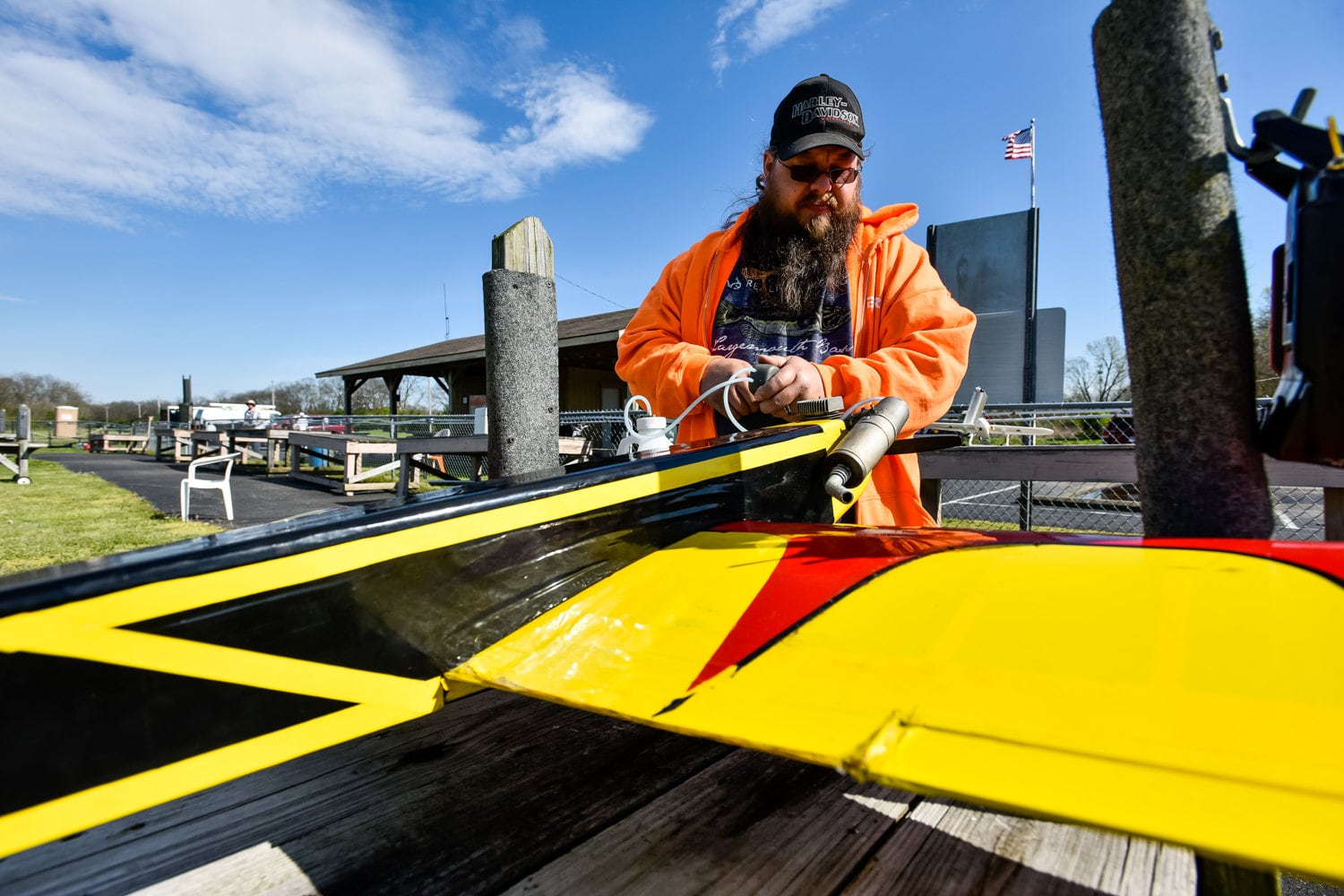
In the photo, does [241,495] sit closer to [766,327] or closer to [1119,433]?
[766,327]

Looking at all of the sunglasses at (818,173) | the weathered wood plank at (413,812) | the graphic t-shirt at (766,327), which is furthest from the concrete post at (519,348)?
the weathered wood plank at (413,812)

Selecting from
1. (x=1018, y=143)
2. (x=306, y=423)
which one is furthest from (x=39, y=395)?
(x=1018, y=143)

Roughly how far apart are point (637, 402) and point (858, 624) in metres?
1.14

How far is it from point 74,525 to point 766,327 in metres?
9.11

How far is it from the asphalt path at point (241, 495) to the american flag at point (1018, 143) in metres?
15.2

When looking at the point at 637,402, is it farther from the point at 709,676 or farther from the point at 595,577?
the point at 709,676

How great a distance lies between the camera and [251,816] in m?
0.88

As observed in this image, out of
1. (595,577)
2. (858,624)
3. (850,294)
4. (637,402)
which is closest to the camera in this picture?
(858,624)

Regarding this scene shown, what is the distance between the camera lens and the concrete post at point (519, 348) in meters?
3.88

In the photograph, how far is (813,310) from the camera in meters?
2.32

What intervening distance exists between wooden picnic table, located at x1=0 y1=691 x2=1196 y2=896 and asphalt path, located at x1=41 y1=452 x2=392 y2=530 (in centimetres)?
481

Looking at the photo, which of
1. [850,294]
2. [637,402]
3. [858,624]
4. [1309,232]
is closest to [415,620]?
[858,624]

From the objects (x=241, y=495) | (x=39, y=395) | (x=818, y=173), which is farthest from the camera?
(x=39, y=395)

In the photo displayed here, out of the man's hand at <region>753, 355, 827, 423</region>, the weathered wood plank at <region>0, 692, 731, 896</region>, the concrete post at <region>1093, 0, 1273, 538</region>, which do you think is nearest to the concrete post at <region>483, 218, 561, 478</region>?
the man's hand at <region>753, 355, 827, 423</region>
